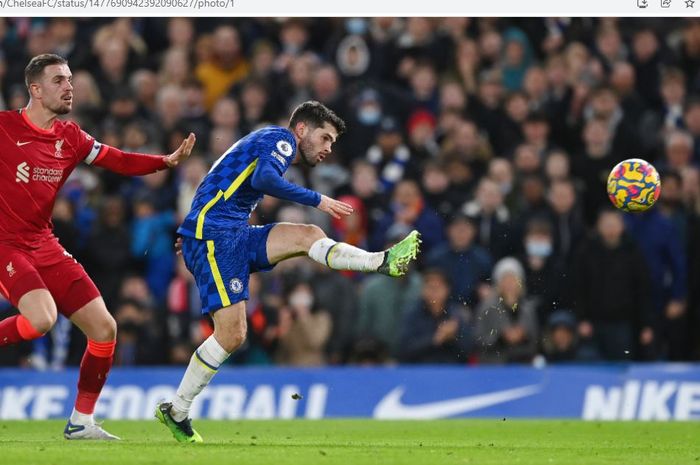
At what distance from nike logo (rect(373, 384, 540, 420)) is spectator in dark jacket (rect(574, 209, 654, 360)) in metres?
1.21

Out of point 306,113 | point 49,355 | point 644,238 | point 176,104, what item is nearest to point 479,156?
point 644,238

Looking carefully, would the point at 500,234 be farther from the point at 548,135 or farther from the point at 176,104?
the point at 176,104

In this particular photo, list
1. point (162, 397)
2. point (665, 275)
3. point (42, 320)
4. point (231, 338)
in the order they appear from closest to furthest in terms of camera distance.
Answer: point (42, 320)
point (231, 338)
point (162, 397)
point (665, 275)

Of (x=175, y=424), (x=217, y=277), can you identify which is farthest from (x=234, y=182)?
(x=175, y=424)

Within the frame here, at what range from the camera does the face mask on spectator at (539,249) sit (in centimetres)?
1598

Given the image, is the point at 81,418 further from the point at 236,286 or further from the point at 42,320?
the point at 236,286

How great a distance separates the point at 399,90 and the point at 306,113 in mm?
7759

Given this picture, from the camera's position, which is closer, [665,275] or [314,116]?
[314,116]

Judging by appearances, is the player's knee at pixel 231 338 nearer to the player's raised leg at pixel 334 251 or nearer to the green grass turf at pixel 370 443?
the player's raised leg at pixel 334 251

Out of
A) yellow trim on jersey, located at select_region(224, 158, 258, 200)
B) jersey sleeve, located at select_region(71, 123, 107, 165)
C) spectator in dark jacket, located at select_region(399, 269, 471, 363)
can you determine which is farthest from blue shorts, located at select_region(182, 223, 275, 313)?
spectator in dark jacket, located at select_region(399, 269, 471, 363)

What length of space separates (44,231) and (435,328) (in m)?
6.17

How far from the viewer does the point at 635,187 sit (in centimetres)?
1229

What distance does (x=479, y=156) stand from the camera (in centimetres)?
1756

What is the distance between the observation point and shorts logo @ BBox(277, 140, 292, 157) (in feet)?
34.8
